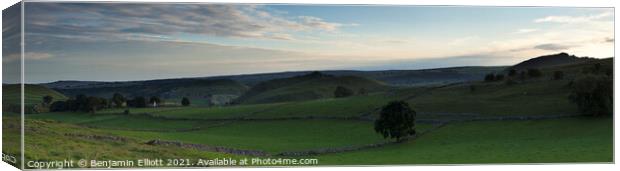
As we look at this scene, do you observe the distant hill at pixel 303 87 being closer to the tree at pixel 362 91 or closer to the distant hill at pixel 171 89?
the tree at pixel 362 91

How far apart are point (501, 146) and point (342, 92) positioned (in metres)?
6.15

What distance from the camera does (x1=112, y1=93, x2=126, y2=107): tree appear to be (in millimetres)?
26680

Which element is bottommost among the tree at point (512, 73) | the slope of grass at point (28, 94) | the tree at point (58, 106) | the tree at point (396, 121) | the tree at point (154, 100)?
the tree at point (396, 121)

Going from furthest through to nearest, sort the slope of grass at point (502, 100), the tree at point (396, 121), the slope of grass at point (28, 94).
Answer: the slope of grass at point (502, 100), the tree at point (396, 121), the slope of grass at point (28, 94)

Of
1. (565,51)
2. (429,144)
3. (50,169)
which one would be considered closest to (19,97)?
(50,169)

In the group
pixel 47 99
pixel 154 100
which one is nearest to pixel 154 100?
pixel 154 100

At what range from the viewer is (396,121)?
2864cm

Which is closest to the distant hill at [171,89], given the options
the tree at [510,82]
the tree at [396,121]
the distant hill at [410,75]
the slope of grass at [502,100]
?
the distant hill at [410,75]

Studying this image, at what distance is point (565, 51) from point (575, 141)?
4.02 metres

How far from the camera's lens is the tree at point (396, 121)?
1129 inches

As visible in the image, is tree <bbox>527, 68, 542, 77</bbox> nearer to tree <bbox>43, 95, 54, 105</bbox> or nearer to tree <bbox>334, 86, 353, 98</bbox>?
tree <bbox>334, 86, 353, 98</bbox>

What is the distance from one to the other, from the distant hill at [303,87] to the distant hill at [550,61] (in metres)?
5.37

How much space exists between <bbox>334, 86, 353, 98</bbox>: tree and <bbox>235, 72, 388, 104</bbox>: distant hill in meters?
0.15

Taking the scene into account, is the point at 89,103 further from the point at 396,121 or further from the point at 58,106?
the point at 396,121
